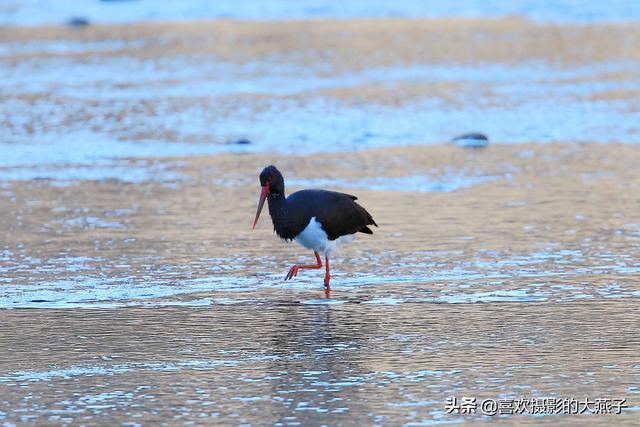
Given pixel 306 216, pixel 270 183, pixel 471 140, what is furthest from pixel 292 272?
pixel 471 140

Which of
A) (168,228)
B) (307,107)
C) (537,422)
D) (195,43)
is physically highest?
(195,43)

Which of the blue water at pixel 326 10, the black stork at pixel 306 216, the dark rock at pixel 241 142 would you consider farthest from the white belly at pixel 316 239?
the blue water at pixel 326 10

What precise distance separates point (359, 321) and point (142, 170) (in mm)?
7712

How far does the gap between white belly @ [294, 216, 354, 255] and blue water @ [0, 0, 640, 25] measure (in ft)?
101

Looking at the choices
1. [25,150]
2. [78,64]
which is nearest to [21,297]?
[25,150]

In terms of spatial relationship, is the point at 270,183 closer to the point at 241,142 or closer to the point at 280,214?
the point at 280,214

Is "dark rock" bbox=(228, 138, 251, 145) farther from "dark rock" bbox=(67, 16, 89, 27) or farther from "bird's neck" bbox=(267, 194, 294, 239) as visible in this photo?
"dark rock" bbox=(67, 16, 89, 27)

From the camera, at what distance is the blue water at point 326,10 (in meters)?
43.0

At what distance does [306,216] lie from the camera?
33.9 feet

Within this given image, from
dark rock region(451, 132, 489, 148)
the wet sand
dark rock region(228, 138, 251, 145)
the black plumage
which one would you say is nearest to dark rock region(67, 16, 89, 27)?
the wet sand

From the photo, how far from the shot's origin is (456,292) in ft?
32.6

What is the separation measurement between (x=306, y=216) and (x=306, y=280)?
1.96ft

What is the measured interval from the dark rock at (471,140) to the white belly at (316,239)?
298 inches

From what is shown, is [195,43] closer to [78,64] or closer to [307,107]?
[78,64]
